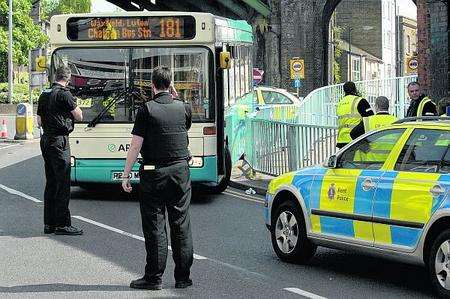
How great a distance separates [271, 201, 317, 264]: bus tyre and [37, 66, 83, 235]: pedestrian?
108 inches

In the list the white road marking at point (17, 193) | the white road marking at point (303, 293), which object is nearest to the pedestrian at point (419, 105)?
the white road marking at point (303, 293)

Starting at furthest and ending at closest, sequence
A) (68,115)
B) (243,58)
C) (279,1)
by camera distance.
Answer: (279,1) < (243,58) < (68,115)

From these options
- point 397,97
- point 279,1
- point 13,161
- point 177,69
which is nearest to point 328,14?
point 279,1

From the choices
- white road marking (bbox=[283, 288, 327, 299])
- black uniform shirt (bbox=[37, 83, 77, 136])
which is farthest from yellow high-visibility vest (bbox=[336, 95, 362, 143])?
white road marking (bbox=[283, 288, 327, 299])

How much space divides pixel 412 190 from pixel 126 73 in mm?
7107

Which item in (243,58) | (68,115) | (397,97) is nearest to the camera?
(68,115)

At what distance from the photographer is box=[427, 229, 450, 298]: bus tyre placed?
6.95m

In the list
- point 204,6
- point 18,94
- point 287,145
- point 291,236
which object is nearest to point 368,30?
point 18,94

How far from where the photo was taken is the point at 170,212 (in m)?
7.59

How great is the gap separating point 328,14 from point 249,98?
2886 cm

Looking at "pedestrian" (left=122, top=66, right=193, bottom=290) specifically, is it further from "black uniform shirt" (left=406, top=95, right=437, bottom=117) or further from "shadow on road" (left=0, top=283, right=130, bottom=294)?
"black uniform shirt" (left=406, top=95, right=437, bottom=117)

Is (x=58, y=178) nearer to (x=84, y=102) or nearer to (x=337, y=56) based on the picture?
(x=84, y=102)

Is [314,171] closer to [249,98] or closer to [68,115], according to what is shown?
[68,115]

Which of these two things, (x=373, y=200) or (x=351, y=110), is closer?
(x=373, y=200)
